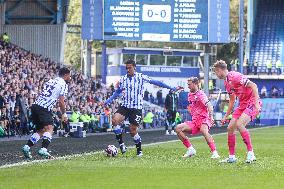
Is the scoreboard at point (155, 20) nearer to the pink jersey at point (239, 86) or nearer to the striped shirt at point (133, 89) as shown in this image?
the striped shirt at point (133, 89)

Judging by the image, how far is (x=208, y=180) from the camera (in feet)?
50.4

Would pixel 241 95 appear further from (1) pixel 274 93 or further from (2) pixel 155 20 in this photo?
(1) pixel 274 93

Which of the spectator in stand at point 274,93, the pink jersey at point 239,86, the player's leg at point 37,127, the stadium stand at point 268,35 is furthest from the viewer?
the stadium stand at point 268,35

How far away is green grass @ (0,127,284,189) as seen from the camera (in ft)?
47.8

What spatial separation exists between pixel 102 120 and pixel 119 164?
92.6 ft

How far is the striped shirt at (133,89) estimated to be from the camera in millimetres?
22391

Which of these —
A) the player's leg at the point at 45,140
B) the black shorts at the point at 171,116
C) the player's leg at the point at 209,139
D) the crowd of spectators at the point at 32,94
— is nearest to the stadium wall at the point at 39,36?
the crowd of spectators at the point at 32,94

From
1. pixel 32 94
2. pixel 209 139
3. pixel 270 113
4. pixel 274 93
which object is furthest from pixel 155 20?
pixel 209 139

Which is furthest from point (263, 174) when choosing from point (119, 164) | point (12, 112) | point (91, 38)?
point (91, 38)

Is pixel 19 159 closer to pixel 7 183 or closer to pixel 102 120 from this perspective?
pixel 7 183

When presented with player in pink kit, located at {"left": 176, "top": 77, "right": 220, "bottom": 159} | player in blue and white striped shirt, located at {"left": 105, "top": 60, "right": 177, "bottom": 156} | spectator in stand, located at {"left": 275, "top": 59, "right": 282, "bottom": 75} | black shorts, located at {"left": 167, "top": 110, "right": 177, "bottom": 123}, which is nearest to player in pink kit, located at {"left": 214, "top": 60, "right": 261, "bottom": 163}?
player in pink kit, located at {"left": 176, "top": 77, "right": 220, "bottom": 159}

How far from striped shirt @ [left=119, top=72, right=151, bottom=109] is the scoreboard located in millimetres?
32955

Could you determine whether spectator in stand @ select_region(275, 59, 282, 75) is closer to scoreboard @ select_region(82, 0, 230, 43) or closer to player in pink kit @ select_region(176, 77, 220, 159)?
scoreboard @ select_region(82, 0, 230, 43)

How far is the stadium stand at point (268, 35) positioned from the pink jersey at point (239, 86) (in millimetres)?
55785
